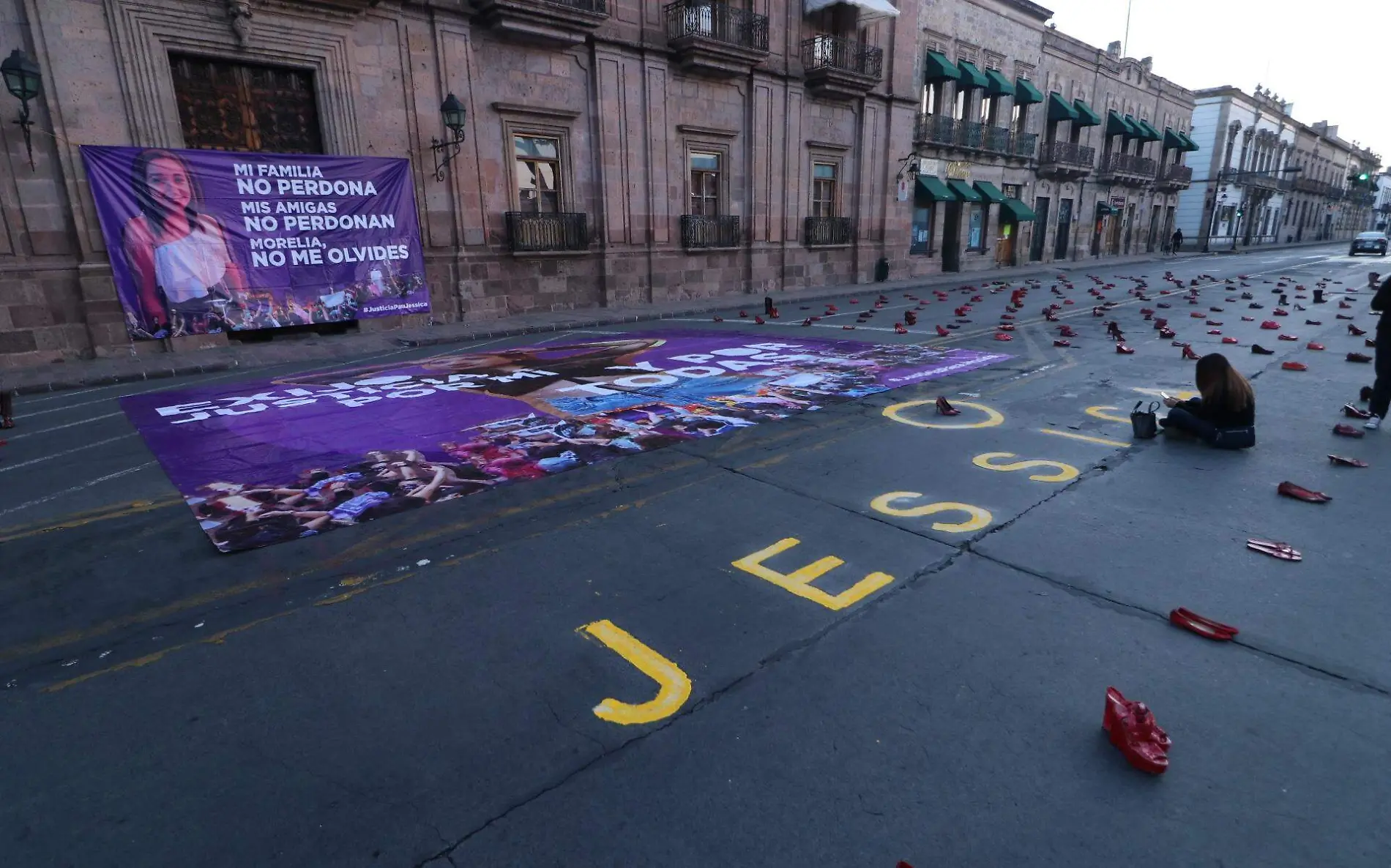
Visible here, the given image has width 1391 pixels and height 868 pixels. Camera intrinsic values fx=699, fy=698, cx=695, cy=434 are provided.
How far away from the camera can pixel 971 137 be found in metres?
28.7

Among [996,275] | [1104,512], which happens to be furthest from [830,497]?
[996,275]

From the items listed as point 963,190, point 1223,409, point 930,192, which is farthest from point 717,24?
point 1223,409

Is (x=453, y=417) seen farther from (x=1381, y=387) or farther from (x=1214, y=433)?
(x=1381, y=387)

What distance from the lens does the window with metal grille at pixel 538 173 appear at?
16.0 m

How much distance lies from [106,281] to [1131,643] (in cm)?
1414

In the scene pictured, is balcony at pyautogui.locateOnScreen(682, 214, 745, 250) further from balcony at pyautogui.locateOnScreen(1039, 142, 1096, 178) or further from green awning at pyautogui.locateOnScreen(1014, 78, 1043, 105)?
balcony at pyautogui.locateOnScreen(1039, 142, 1096, 178)

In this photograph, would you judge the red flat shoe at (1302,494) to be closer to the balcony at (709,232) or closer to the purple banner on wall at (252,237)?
the purple banner on wall at (252,237)

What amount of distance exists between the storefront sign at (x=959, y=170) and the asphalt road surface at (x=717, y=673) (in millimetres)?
26439

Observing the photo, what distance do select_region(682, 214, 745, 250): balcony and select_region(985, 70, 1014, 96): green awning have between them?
51.0 feet

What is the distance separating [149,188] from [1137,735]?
562 inches

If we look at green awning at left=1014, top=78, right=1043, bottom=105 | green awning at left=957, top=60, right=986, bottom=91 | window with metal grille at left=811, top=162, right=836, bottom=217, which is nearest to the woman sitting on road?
window with metal grille at left=811, top=162, right=836, bottom=217

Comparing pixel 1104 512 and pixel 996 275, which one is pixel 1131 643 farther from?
pixel 996 275

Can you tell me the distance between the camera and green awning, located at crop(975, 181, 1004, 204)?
96.7 ft

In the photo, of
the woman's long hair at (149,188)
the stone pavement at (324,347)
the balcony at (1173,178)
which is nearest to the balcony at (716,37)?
the stone pavement at (324,347)
